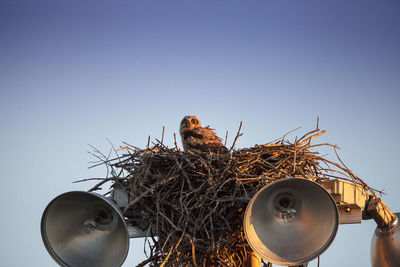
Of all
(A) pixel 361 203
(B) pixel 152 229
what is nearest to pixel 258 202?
(B) pixel 152 229

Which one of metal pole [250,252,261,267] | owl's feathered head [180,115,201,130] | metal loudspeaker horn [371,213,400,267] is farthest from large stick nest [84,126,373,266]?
owl's feathered head [180,115,201,130]

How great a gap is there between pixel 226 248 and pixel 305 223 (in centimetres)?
93

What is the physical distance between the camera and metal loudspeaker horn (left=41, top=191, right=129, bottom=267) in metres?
4.26

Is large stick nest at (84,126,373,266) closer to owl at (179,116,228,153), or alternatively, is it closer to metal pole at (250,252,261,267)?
metal pole at (250,252,261,267)

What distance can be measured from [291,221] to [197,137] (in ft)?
9.44

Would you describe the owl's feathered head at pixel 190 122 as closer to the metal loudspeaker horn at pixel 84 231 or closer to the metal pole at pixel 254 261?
the metal pole at pixel 254 261

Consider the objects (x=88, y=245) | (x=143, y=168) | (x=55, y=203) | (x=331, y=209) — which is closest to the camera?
(x=331, y=209)

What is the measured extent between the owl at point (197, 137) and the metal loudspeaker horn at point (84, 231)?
1953 mm

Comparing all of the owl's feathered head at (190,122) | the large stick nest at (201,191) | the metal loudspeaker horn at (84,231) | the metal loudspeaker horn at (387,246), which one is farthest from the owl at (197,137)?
the metal loudspeaker horn at (387,246)

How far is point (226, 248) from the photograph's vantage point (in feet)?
15.5

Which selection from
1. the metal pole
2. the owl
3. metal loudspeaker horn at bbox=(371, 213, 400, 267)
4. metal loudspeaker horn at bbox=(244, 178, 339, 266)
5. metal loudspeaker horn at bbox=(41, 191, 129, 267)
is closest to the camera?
metal loudspeaker horn at bbox=(244, 178, 339, 266)

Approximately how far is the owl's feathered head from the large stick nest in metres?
2.39

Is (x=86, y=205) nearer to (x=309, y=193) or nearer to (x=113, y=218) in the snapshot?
(x=113, y=218)

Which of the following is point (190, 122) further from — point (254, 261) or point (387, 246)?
point (387, 246)
